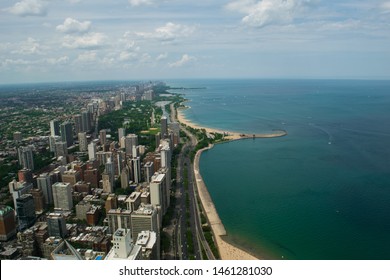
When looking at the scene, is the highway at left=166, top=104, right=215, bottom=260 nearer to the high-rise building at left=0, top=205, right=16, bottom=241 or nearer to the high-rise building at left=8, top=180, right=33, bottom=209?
the high-rise building at left=0, top=205, right=16, bottom=241

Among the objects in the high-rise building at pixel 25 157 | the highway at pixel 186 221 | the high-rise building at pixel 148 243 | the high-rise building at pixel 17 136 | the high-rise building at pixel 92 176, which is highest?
the high-rise building at pixel 17 136

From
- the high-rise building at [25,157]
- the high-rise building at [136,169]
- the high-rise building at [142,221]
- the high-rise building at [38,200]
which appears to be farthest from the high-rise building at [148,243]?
the high-rise building at [25,157]

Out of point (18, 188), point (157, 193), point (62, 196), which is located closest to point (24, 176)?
point (18, 188)

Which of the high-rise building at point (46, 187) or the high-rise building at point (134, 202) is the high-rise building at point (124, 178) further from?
the high-rise building at point (134, 202)

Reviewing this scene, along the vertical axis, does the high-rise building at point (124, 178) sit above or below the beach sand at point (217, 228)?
above

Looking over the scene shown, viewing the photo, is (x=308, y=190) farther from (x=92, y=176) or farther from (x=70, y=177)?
(x=70, y=177)
